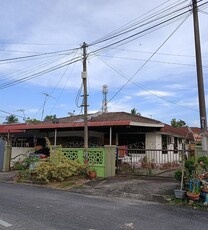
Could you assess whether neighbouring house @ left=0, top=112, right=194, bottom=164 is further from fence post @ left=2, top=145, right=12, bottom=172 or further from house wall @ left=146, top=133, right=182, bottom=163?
fence post @ left=2, top=145, right=12, bottom=172

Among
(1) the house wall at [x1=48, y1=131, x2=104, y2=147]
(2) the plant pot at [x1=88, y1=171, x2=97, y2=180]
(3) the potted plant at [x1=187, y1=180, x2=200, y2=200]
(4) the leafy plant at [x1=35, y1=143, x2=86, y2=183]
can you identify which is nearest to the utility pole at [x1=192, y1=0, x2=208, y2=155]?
(3) the potted plant at [x1=187, y1=180, x2=200, y2=200]

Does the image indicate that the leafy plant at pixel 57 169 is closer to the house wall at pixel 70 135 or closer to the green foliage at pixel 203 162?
the green foliage at pixel 203 162

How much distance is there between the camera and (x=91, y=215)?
→ 24.0ft

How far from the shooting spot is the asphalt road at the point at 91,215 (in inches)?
250

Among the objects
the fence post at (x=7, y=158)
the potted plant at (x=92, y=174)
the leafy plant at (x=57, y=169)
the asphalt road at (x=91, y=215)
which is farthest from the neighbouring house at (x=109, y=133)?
the asphalt road at (x=91, y=215)

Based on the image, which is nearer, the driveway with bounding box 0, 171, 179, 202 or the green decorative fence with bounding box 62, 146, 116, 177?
the driveway with bounding box 0, 171, 179, 202

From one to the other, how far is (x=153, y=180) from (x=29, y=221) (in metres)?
7.70

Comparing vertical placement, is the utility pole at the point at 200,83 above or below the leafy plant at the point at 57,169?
above

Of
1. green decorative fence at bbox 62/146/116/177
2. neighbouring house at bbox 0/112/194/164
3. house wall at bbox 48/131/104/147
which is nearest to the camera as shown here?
green decorative fence at bbox 62/146/116/177

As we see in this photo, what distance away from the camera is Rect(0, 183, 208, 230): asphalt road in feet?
20.8

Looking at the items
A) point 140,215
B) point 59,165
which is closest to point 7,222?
point 140,215

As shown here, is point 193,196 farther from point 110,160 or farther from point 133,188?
point 110,160

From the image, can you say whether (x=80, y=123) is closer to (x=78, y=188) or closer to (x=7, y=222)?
(x=78, y=188)

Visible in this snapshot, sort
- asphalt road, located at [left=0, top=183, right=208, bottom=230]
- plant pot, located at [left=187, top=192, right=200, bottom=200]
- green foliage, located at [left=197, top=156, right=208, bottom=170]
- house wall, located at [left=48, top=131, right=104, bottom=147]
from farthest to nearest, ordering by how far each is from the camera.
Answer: house wall, located at [left=48, top=131, right=104, bottom=147]
green foliage, located at [left=197, top=156, right=208, bottom=170]
plant pot, located at [left=187, top=192, right=200, bottom=200]
asphalt road, located at [left=0, top=183, right=208, bottom=230]
